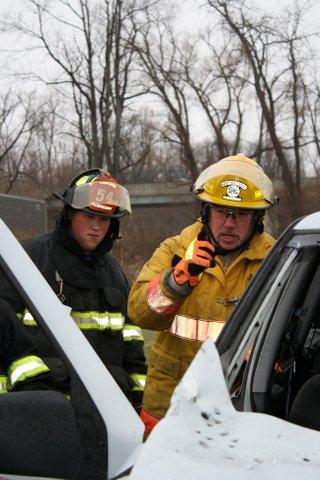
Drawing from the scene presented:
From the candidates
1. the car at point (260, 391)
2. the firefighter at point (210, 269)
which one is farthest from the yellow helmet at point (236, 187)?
the car at point (260, 391)

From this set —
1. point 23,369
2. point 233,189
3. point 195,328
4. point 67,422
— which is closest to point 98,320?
point 195,328

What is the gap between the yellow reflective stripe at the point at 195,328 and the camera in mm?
2643

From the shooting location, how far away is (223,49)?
20766 mm

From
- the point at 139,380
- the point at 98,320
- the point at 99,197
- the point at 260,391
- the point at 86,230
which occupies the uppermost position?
the point at 99,197

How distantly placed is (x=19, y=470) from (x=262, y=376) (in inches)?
42.2

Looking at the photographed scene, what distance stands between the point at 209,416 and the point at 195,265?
981mm

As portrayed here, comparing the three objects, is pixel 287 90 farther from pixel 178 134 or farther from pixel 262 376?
pixel 262 376

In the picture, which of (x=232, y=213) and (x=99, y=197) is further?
(x=99, y=197)

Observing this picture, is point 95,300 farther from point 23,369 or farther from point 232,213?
point 23,369

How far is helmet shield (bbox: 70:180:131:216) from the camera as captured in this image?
10.1 feet

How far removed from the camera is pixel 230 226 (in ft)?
8.80

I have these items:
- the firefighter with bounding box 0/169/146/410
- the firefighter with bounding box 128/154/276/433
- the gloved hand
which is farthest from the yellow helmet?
the firefighter with bounding box 0/169/146/410

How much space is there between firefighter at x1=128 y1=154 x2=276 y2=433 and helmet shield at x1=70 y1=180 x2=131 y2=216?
44cm

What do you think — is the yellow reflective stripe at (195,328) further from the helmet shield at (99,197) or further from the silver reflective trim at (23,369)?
the silver reflective trim at (23,369)
